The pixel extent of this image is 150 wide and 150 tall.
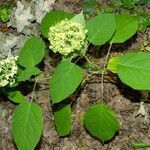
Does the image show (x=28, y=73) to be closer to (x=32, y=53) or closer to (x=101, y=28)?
(x=32, y=53)

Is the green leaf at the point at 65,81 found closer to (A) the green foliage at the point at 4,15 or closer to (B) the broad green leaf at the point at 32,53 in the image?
(B) the broad green leaf at the point at 32,53

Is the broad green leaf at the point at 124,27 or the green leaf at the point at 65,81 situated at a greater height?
the green leaf at the point at 65,81

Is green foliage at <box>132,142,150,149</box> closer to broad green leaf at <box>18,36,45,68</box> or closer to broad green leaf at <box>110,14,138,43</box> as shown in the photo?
broad green leaf at <box>110,14,138,43</box>

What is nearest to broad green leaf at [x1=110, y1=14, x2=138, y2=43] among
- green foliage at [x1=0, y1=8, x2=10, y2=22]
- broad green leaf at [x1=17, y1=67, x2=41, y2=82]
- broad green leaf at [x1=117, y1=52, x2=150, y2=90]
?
broad green leaf at [x1=117, y1=52, x2=150, y2=90]

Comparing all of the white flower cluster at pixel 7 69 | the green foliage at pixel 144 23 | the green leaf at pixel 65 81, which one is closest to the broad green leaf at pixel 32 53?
the white flower cluster at pixel 7 69

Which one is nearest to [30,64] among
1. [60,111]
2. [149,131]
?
[60,111]

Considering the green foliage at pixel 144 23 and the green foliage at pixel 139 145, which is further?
the green foliage at pixel 144 23
